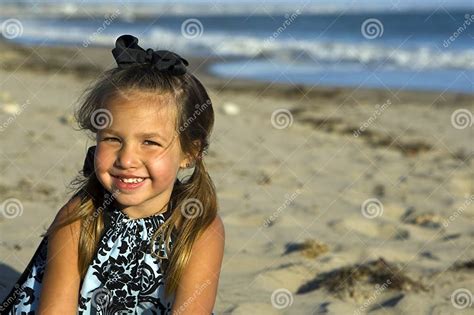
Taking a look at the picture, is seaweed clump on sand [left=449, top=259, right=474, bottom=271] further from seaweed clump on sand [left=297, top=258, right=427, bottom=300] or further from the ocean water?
the ocean water

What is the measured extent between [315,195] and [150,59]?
3188 millimetres

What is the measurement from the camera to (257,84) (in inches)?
509

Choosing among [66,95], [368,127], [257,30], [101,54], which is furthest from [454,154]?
[257,30]

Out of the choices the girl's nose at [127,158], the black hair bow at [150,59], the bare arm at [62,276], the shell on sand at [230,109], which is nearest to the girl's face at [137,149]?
the girl's nose at [127,158]

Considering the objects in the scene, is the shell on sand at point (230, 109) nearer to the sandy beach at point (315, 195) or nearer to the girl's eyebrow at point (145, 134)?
the sandy beach at point (315, 195)

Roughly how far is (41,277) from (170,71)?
0.95m

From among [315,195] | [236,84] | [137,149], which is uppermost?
[236,84]

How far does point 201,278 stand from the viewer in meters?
2.83

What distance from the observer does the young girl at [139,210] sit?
2770 millimetres

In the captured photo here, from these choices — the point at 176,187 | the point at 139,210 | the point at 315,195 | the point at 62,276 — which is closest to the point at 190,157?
the point at 176,187

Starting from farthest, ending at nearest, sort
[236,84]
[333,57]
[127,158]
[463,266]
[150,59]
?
1. [333,57]
2. [236,84]
3. [463,266]
4. [150,59]
5. [127,158]

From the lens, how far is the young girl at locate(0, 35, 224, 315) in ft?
9.09

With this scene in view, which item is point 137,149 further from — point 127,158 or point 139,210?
point 139,210

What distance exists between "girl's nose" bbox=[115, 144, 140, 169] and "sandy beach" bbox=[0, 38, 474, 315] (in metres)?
1.21
